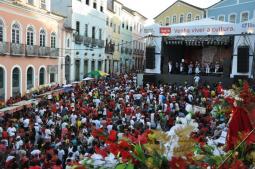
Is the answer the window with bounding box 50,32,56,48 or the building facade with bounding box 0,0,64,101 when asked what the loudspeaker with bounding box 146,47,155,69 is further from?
the window with bounding box 50,32,56,48

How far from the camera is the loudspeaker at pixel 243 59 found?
2308cm

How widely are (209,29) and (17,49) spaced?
1359cm

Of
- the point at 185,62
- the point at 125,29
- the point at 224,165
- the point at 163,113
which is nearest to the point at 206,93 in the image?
the point at 163,113

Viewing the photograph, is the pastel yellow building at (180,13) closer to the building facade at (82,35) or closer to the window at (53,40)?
the building facade at (82,35)

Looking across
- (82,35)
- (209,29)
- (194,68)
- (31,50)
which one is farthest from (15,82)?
(209,29)

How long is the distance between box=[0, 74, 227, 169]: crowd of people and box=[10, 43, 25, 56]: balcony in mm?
5640

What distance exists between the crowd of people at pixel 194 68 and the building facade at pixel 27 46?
10.2 m

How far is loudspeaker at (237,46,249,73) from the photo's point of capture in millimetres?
23078

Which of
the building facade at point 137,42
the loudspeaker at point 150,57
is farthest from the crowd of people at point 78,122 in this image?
the building facade at point 137,42

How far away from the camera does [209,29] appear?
23688mm

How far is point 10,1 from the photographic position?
23.6 m

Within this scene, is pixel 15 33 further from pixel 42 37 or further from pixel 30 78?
pixel 30 78

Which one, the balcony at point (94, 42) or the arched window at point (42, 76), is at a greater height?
the balcony at point (94, 42)

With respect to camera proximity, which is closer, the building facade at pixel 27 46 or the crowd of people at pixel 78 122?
the crowd of people at pixel 78 122
